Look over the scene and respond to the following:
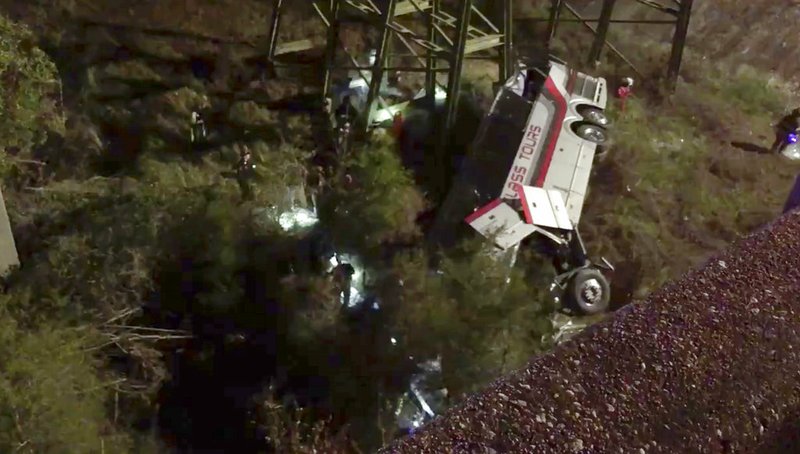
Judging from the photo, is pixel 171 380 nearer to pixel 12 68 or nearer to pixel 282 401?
pixel 282 401

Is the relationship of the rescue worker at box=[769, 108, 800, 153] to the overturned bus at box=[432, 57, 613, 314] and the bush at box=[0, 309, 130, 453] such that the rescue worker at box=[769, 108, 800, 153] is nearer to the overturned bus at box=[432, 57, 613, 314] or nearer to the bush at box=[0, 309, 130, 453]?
the overturned bus at box=[432, 57, 613, 314]

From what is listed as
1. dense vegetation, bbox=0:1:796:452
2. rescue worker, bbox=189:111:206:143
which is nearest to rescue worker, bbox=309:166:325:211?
dense vegetation, bbox=0:1:796:452

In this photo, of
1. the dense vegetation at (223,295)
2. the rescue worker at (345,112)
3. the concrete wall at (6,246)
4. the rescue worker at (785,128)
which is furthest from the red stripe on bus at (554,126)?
the concrete wall at (6,246)

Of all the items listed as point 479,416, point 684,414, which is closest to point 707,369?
point 684,414

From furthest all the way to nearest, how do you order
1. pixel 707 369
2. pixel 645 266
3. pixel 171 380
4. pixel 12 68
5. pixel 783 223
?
pixel 645 266, pixel 171 380, pixel 12 68, pixel 783 223, pixel 707 369

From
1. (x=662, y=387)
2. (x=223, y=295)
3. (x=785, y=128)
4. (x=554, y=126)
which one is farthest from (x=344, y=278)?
(x=785, y=128)

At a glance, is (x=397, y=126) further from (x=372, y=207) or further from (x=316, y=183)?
(x=372, y=207)
